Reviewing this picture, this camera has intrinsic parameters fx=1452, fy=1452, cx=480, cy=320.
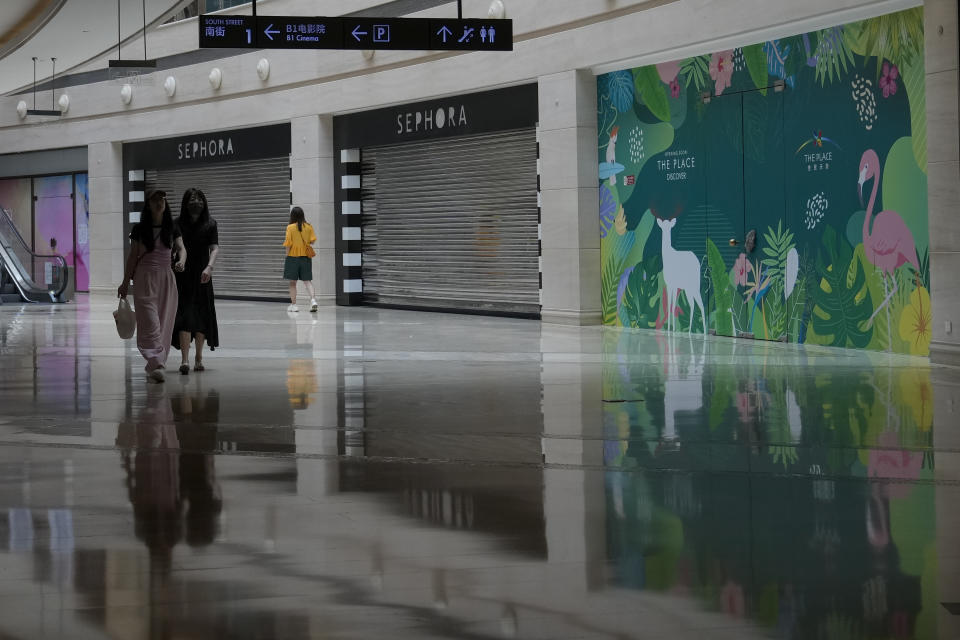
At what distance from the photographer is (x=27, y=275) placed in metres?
28.0

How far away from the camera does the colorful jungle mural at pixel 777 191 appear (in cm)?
1339

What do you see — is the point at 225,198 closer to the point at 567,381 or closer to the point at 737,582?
the point at 567,381

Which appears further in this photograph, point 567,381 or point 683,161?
point 683,161

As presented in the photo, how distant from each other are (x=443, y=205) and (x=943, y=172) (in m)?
11.1

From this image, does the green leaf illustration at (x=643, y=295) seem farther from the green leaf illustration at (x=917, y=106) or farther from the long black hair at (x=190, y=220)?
the long black hair at (x=190, y=220)

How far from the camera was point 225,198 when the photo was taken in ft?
92.6

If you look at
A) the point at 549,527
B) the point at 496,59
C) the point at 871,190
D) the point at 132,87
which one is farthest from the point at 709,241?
the point at 132,87

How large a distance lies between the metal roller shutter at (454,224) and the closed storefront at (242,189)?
264 cm

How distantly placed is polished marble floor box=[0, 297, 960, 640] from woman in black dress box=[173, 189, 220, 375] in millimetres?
711

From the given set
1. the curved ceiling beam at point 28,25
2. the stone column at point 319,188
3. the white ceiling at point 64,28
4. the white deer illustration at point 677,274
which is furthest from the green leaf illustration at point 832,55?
the stone column at point 319,188

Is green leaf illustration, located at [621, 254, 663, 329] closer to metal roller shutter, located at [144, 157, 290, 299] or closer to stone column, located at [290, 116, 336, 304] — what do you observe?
stone column, located at [290, 116, 336, 304]

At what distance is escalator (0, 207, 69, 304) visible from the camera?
27.7 m

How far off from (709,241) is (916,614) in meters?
12.7

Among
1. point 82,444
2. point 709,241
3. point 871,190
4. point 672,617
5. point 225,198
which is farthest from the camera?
point 225,198
